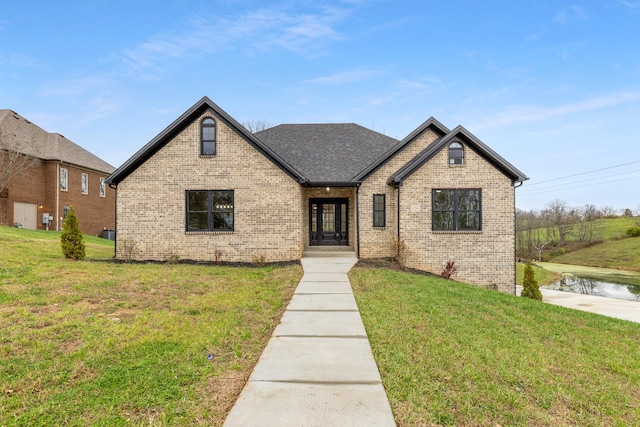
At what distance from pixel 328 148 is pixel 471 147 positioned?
22.7 feet

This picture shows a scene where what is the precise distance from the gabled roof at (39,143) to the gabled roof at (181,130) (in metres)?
14.6

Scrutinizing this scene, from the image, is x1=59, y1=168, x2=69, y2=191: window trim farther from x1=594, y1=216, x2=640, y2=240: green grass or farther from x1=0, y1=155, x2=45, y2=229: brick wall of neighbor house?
x1=594, y1=216, x2=640, y2=240: green grass

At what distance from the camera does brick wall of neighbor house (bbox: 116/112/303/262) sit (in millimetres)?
12922

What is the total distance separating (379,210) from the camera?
45.1ft

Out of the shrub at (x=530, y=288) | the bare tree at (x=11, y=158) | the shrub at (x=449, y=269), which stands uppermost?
the bare tree at (x=11, y=158)

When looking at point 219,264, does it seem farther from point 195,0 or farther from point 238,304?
point 195,0

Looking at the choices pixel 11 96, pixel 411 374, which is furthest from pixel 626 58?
pixel 11 96

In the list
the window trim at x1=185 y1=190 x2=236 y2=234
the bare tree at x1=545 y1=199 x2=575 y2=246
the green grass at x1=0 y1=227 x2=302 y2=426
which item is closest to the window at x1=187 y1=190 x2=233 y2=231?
the window trim at x1=185 y1=190 x2=236 y2=234

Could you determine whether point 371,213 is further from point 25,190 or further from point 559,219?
point 559,219

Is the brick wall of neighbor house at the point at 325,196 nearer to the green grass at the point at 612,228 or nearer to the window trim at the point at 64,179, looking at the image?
the window trim at the point at 64,179

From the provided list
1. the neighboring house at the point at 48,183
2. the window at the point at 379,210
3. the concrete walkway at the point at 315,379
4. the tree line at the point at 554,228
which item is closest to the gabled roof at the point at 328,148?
the window at the point at 379,210

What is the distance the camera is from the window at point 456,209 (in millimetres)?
12961

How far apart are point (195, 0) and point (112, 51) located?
6230 millimetres

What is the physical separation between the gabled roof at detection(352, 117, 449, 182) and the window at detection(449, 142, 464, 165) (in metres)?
1.43
